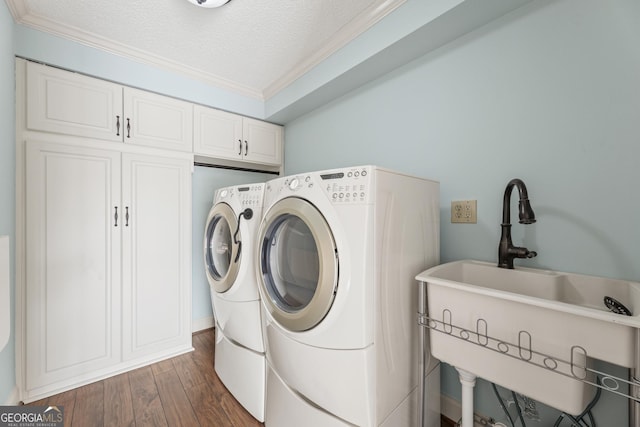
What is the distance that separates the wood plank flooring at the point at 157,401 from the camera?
4.74 feet

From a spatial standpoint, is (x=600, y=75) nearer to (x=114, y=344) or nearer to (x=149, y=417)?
(x=149, y=417)

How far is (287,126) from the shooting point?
2830 millimetres

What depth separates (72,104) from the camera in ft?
5.57

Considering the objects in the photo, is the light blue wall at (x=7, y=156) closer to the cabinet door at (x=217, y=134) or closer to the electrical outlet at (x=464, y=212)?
the cabinet door at (x=217, y=134)

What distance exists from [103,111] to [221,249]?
4.17ft

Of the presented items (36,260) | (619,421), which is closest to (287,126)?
(36,260)

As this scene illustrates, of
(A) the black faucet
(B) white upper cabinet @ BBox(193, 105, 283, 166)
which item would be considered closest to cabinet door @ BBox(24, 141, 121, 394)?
(B) white upper cabinet @ BBox(193, 105, 283, 166)

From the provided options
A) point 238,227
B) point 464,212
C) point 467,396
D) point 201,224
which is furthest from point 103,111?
point 467,396

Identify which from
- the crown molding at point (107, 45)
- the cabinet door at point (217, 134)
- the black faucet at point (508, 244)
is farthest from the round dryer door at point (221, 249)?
the black faucet at point (508, 244)

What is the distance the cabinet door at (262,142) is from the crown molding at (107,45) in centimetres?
36

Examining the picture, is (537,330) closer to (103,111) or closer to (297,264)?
(297,264)

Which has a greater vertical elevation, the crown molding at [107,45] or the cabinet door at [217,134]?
the crown molding at [107,45]

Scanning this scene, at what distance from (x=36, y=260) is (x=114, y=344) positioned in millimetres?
755

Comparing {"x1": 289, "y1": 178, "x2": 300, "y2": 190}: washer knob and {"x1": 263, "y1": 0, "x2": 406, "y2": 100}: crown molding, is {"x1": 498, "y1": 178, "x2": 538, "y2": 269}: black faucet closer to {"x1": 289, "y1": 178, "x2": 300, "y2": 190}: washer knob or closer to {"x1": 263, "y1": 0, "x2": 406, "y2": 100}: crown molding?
{"x1": 289, "y1": 178, "x2": 300, "y2": 190}: washer knob
